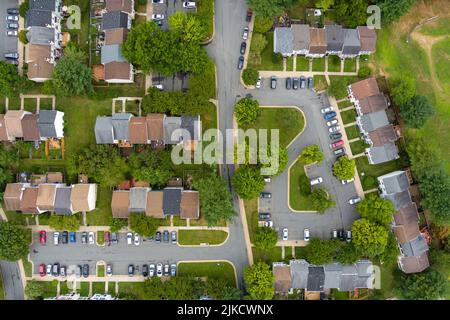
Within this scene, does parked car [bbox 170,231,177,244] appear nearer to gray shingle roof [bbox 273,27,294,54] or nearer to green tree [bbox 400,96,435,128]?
gray shingle roof [bbox 273,27,294,54]

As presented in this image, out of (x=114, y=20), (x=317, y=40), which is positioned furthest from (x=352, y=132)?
(x=114, y=20)

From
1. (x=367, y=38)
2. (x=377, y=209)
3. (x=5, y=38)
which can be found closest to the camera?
(x=377, y=209)

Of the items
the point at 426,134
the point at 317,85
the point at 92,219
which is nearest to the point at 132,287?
the point at 92,219

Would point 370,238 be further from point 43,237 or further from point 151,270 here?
point 43,237

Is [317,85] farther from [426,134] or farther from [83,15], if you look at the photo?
[83,15]

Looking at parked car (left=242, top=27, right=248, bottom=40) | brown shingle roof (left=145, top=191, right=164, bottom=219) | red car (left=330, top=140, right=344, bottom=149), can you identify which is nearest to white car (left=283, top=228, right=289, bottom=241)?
red car (left=330, top=140, right=344, bottom=149)

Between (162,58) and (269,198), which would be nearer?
(162,58)

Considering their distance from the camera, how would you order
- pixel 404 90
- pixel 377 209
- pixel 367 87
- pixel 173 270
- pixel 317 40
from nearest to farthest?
pixel 377 209, pixel 404 90, pixel 317 40, pixel 367 87, pixel 173 270
